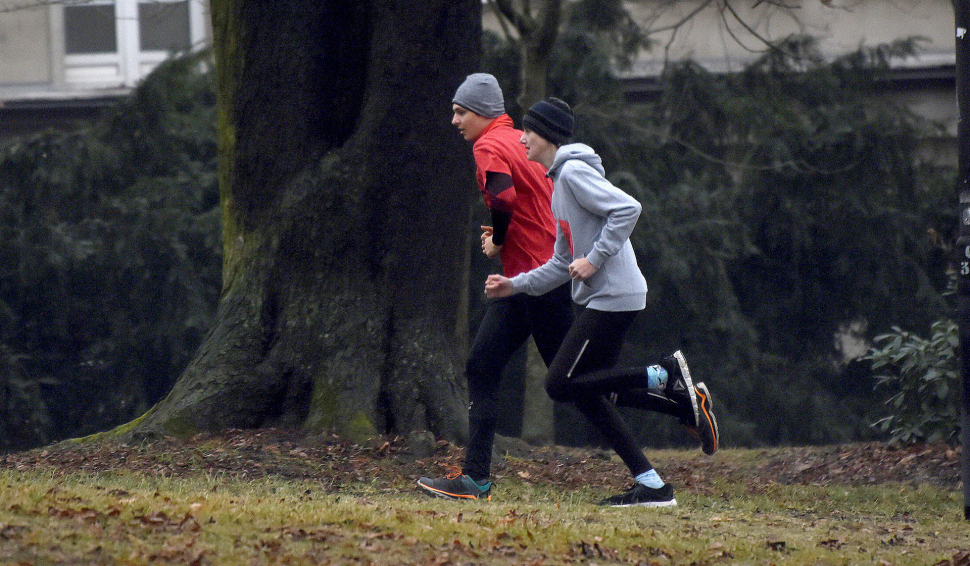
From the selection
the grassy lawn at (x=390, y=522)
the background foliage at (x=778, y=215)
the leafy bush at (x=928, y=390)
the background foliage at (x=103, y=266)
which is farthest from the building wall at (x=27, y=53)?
the leafy bush at (x=928, y=390)

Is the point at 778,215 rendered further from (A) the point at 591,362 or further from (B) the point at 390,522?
(B) the point at 390,522

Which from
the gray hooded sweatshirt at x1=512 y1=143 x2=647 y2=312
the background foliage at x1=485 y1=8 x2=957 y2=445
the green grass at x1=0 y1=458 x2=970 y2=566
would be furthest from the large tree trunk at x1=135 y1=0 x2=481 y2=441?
the background foliage at x1=485 y1=8 x2=957 y2=445

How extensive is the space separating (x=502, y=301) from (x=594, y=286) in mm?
510

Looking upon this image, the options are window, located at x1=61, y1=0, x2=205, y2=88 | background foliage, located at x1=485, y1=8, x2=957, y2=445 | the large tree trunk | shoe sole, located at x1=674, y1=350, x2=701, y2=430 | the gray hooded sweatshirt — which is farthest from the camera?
window, located at x1=61, y1=0, x2=205, y2=88

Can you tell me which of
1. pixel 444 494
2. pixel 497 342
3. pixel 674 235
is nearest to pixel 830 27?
pixel 674 235

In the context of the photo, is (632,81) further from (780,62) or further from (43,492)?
(43,492)

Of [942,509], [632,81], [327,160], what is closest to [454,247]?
[327,160]

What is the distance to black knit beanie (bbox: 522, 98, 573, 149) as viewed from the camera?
18.4ft

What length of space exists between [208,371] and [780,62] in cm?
919

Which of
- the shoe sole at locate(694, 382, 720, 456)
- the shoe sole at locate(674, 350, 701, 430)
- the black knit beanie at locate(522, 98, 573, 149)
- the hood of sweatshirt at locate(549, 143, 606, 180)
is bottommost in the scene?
the shoe sole at locate(694, 382, 720, 456)

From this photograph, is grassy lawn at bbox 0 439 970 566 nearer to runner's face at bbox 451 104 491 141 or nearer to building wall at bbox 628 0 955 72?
runner's face at bbox 451 104 491 141

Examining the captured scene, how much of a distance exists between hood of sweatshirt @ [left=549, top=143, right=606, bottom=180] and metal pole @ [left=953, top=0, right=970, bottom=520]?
5.78 ft

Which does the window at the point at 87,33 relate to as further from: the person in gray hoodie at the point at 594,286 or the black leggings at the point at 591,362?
the black leggings at the point at 591,362

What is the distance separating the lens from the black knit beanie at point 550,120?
5.62 m
